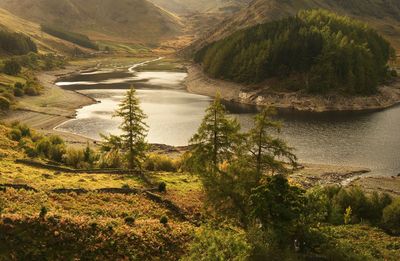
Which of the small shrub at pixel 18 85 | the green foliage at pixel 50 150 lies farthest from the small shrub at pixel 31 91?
the green foliage at pixel 50 150

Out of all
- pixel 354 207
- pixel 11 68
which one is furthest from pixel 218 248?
pixel 11 68

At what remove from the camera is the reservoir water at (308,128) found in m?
96.9

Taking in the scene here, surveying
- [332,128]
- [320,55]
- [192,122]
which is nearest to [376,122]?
[332,128]

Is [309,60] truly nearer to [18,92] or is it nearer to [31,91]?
[31,91]

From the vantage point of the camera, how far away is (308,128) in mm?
122750

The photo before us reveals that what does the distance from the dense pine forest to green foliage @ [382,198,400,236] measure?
108m

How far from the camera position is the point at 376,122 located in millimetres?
130250

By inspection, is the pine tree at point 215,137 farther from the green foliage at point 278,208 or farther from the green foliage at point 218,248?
the green foliage at point 218,248

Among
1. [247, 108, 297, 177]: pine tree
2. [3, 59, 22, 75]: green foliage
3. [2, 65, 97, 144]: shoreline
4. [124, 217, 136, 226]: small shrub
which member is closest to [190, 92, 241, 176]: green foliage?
[247, 108, 297, 177]: pine tree

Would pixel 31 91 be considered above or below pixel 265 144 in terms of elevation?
above

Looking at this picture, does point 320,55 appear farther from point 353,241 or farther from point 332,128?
point 353,241

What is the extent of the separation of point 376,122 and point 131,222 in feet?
362

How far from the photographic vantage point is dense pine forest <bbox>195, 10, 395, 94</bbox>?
16000cm

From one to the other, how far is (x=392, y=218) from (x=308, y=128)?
72.0m
